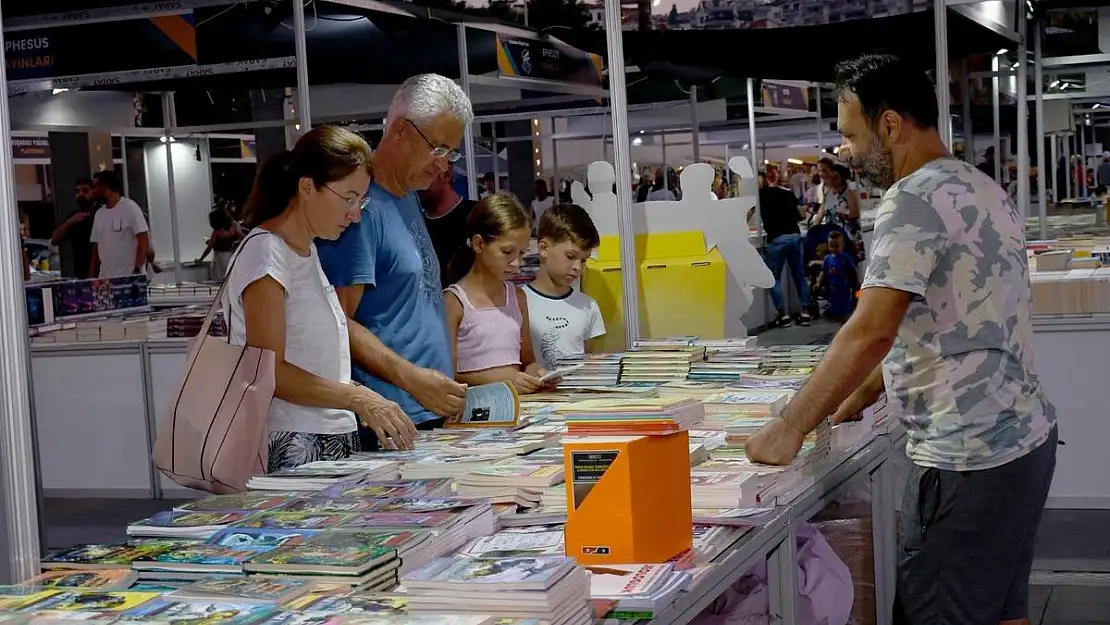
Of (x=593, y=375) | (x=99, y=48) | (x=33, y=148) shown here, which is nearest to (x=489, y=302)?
(x=593, y=375)

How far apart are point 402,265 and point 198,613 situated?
157 cm

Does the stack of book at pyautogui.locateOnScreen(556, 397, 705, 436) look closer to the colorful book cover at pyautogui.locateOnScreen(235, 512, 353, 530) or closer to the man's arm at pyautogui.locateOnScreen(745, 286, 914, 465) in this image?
the man's arm at pyautogui.locateOnScreen(745, 286, 914, 465)

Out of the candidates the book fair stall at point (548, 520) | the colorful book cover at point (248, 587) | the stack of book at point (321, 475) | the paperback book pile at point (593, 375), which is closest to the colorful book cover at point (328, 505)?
the book fair stall at point (548, 520)

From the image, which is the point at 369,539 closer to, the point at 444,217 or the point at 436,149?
the point at 436,149

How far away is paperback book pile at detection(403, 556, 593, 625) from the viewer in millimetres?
1635

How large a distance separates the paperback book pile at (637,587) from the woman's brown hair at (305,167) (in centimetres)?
122

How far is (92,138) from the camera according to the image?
47.3 ft

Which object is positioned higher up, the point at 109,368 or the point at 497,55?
the point at 497,55

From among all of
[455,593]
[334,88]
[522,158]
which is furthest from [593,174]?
[522,158]

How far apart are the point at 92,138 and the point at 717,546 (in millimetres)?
13658

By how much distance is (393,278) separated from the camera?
3180 mm

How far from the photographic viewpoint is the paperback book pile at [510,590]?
5.36 ft

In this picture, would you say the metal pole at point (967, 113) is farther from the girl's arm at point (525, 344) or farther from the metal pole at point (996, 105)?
the girl's arm at point (525, 344)

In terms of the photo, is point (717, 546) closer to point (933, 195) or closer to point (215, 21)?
point (933, 195)
